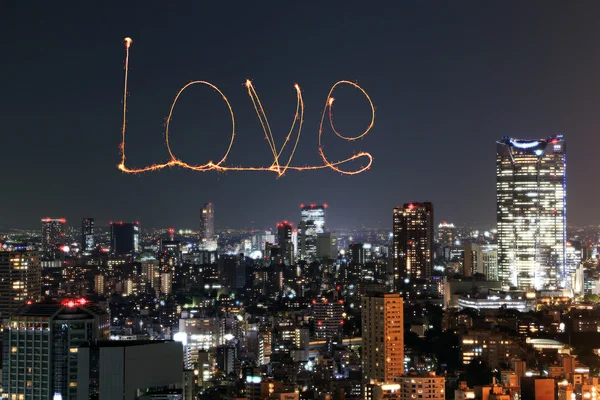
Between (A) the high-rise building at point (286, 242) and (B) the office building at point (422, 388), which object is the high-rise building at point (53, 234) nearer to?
(A) the high-rise building at point (286, 242)

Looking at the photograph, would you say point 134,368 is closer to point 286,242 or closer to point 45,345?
point 45,345

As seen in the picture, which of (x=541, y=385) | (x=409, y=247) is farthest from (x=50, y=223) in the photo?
(x=541, y=385)

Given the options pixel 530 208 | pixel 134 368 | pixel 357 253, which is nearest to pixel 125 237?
pixel 357 253

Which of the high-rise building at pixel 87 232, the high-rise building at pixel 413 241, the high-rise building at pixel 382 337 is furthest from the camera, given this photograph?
the high-rise building at pixel 87 232

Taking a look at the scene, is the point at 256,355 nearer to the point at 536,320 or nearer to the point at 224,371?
the point at 224,371

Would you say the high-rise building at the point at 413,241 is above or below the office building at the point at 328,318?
above

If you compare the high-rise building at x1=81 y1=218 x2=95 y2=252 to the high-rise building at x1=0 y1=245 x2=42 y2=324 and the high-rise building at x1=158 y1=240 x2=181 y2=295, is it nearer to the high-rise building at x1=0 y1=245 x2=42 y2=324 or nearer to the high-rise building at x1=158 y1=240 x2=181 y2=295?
the high-rise building at x1=158 y1=240 x2=181 y2=295

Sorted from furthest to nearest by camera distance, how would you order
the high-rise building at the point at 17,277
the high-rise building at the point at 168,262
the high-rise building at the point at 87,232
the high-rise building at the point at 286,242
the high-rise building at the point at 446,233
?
the high-rise building at the point at 446,233 < the high-rise building at the point at 286,242 < the high-rise building at the point at 87,232 < the high-rise building at the point at 168,262 < the high-rise building at the point at 17,277

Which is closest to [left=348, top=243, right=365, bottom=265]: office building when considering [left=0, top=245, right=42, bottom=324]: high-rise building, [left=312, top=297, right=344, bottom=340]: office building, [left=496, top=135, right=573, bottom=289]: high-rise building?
[left=496, top=135, right=573, bottom=289]: high-rise building

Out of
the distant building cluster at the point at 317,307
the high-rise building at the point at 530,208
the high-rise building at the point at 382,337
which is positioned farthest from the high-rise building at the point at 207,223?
the high-rise building at the point at 382,337
